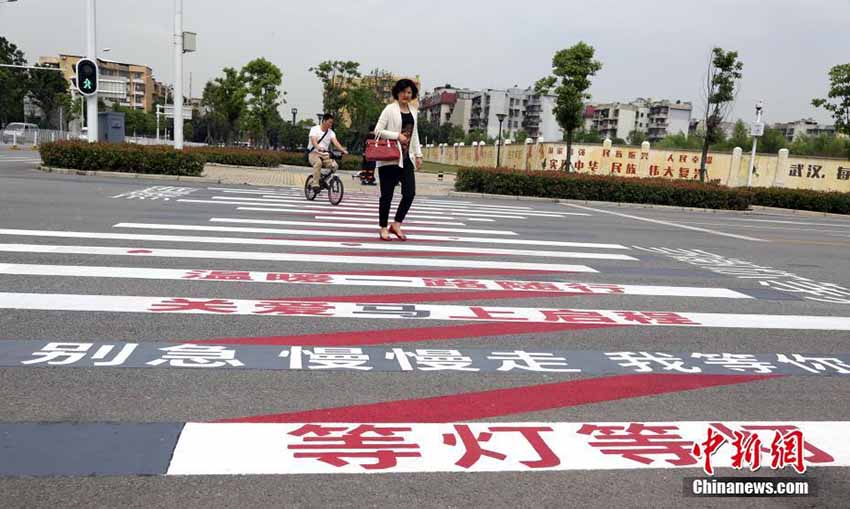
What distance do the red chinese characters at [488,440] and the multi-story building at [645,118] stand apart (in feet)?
428

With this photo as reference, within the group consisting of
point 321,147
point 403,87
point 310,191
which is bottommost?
point 310,191

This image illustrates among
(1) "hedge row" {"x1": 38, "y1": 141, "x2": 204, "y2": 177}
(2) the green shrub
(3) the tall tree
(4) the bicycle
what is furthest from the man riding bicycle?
(3) the tall tree

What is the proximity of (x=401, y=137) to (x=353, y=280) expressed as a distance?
2.76m

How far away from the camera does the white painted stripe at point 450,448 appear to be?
106 inches

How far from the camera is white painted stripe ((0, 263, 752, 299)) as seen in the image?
596 centimetres

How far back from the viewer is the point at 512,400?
11.5 ft

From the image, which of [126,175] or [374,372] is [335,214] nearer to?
[374,372]

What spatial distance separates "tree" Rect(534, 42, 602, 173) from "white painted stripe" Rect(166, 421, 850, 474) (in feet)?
110

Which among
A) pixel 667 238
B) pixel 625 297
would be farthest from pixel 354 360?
pixel 667 238

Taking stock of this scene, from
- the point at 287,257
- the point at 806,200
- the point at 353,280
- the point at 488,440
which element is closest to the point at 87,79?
the point at 287,257

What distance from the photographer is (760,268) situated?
8.60 meters

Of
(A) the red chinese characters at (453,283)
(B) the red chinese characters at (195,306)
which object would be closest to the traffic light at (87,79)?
(A) the red chinese characters at (453,283)

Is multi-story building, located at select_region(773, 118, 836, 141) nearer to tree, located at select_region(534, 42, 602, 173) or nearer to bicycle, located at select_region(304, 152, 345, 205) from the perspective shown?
tree, located at select_region(534, 42, 602, 173)

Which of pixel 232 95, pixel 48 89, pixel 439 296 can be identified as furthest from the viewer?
pixel 48 89
